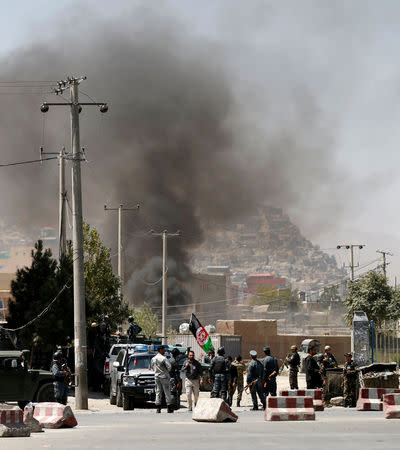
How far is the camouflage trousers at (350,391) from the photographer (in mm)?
27766

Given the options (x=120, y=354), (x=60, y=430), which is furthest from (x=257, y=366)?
(x=60, y=430)

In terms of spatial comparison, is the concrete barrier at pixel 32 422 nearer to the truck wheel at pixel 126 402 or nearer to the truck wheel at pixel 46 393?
the truck wheel at pixel 46 393

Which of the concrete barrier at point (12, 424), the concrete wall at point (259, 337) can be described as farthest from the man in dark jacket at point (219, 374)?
the concrete wall at point (259, 337)

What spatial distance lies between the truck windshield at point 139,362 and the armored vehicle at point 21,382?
462 cm

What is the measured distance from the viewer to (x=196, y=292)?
18875 cm

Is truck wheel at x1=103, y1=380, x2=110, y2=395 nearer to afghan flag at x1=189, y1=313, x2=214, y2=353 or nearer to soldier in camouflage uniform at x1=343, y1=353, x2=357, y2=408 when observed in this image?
afghan flag at x1=189, y1=313, x2=214, y2=353

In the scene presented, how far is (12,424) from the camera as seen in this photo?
18.7m

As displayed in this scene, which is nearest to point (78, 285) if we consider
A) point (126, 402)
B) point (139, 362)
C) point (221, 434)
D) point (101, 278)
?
point (139, 362)

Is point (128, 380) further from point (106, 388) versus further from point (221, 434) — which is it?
point (221, 434)

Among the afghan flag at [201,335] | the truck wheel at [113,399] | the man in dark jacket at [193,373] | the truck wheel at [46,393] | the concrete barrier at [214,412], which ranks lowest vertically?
the truck wheel at [113,399]

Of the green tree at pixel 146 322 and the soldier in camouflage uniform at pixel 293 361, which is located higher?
the green tree at pixel 146 322

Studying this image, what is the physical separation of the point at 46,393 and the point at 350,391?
825cm

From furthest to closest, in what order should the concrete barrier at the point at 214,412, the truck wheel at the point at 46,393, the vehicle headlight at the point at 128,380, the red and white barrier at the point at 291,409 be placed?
1. the vehicle headlight at the point at 128,380
2. the truck wheel at the point at 46,393
3. the red and white barrier at the point at 291,409
4. the concrete barrier at the point at 214,412

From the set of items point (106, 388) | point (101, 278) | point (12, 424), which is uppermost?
point (101, 278)
